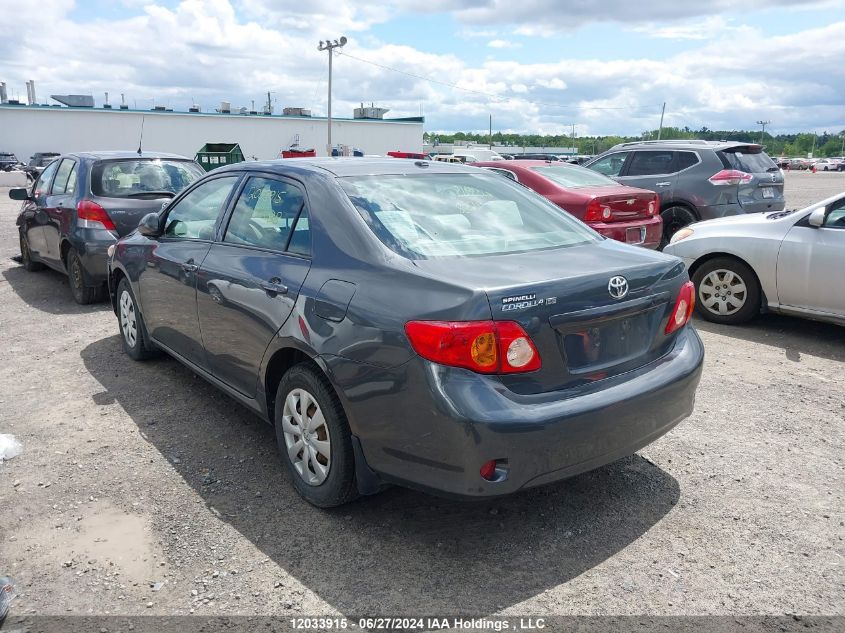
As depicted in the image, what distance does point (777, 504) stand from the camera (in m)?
3.56

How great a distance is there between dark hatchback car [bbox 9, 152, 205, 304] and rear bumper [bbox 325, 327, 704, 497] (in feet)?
17.6

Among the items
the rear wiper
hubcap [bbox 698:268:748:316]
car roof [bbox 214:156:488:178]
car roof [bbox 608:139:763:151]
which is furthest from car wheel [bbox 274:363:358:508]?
car roof [bbox 608:139:763:151]

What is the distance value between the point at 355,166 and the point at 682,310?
1.91m

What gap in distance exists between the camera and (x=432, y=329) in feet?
9.14

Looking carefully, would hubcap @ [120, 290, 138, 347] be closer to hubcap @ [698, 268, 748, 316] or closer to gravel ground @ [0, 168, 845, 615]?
gravel ground @ [0, 168, 845, 615]

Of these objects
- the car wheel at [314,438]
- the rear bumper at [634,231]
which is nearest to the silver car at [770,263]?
the rear bumper at [634,231]

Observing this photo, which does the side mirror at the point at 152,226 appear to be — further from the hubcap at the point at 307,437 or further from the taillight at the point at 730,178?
the taillight at the point at 730,178

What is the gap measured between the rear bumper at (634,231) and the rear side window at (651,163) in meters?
2.37

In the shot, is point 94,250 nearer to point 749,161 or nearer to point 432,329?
point 432,329

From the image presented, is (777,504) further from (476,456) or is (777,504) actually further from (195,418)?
(195,418)

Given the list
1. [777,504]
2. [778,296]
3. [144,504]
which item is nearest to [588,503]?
[777,504]

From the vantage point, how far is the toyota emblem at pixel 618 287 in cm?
308

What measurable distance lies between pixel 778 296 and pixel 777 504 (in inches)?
142

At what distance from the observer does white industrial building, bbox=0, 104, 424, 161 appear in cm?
4825
